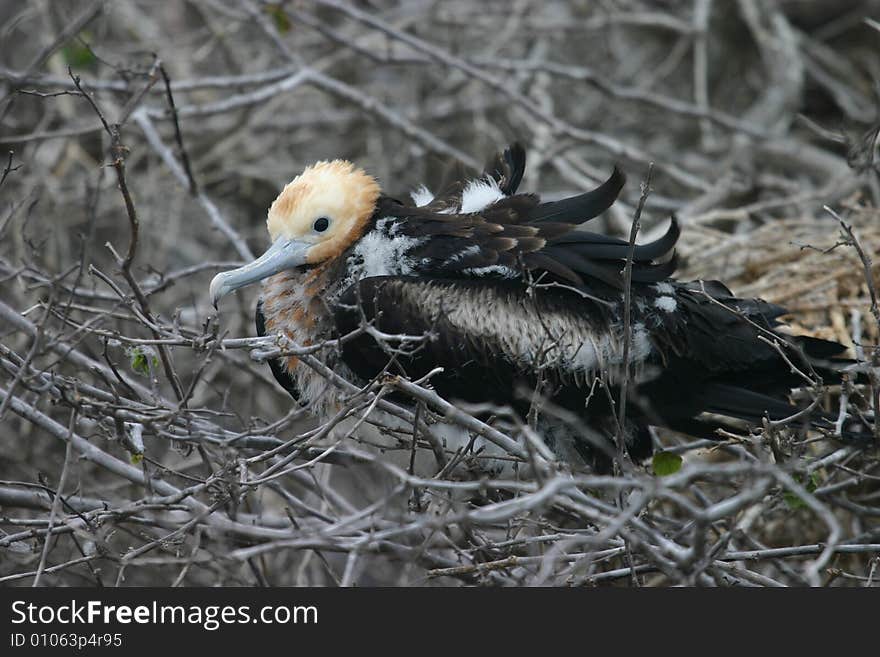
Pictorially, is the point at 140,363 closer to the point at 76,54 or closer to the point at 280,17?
the point at 76,54

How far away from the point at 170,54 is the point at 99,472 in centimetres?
203

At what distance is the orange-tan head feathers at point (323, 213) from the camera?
2.98 m

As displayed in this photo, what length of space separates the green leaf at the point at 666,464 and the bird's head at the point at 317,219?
988mm

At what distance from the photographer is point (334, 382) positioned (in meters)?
2.33

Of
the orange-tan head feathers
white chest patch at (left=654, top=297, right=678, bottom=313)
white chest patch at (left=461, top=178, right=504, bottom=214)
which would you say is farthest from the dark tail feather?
the orange-tan head feathers

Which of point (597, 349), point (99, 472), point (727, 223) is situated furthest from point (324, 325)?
point (727, 223)

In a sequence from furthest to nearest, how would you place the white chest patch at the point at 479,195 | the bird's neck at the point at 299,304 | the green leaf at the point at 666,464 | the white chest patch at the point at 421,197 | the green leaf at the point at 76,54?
the green leaf at the point at 76,54
the white chest patch at the point at 421,197
the white chest patch at the point at 479,195
the bird's neck at the point at 299,304
the green leaf at the point at 666,464

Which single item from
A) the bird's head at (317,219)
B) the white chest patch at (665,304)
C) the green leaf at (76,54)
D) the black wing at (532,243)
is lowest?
the white chest patch at (665,304)

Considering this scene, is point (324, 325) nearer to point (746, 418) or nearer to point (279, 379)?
point (279, 379)

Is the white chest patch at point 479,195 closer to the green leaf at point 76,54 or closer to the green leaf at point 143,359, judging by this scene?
the green leaf at point 143,359

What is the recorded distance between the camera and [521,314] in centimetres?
276

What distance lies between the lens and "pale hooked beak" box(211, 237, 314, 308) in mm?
2750

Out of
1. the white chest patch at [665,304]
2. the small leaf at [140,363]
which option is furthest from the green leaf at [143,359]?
the white chest patch at [665,304]

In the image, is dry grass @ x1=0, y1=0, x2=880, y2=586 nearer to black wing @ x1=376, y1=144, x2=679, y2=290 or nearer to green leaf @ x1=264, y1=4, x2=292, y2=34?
green leaf @ x1=264, y1=4, x2=292, y2=34
